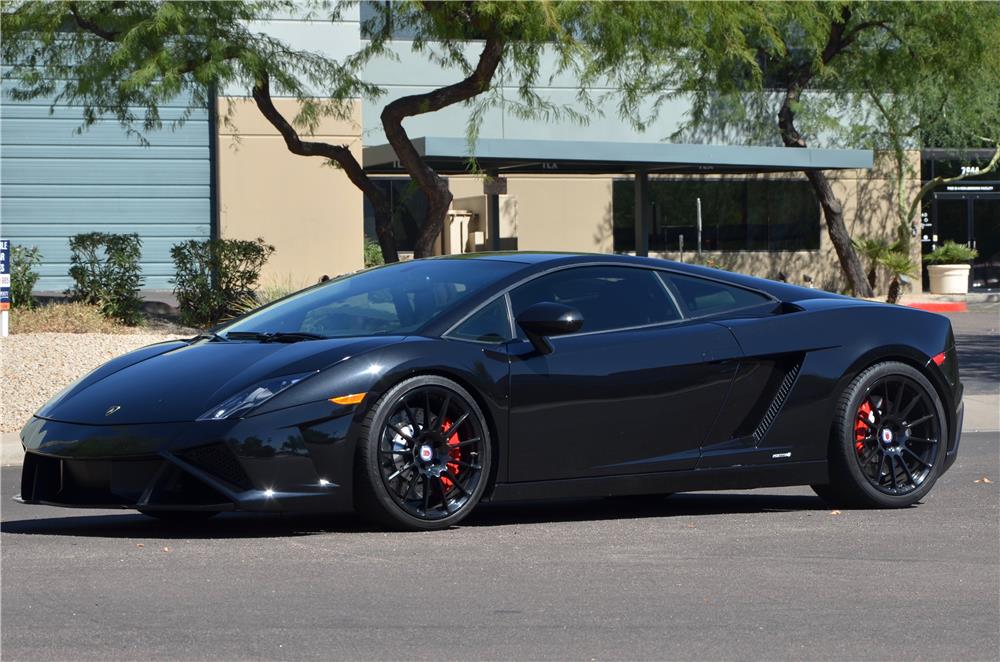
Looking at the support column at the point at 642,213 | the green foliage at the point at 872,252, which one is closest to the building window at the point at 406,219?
the support column at the point at 642,213

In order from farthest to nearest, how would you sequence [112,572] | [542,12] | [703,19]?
[703,19] < [542,12] < [112,572]

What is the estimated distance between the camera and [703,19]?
1803 cm

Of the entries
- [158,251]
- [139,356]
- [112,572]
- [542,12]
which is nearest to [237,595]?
[112,572]

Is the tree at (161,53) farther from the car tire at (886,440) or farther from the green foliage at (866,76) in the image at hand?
the car tire at (886,440)

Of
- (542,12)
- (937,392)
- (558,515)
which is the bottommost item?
(558,515)

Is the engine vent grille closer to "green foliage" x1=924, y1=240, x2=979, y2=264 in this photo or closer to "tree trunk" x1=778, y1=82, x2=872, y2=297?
"tree trunk" x1=778, y1=82, x2=872, y2=297

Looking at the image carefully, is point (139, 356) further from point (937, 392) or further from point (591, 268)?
point (937, 392)

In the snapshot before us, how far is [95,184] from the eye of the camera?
29.3 m

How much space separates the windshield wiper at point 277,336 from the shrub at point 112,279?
13.2 metres

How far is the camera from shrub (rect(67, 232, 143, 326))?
20031 mm

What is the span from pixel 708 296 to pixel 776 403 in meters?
0.63

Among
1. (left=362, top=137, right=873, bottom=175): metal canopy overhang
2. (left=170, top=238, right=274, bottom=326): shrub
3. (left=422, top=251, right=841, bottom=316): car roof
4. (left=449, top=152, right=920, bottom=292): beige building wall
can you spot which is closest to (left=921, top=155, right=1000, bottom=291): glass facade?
(left=449, top=152, right=920, bottom=292): beige building wall

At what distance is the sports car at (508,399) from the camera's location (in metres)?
6.29

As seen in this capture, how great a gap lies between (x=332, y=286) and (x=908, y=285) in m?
29.9
